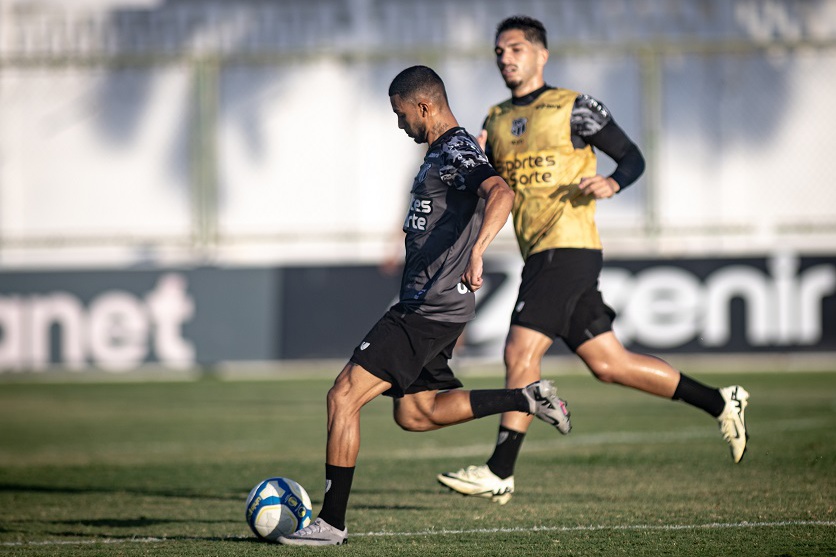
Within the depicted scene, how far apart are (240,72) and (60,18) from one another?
300 cm

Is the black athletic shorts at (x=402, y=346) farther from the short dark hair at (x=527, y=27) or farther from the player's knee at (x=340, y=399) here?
the short dark hair at (x=527, y=27)

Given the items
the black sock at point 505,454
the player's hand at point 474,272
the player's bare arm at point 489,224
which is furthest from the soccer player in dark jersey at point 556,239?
the player's hand at point 474,272

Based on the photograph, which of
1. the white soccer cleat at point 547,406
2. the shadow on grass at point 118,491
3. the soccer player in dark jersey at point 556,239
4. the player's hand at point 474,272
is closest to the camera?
the player's hand at point 474,272

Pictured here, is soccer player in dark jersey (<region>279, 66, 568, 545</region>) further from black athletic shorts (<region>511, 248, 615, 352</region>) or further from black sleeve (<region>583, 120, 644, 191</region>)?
black sleeve (<region>583, 120, 644, 191</region>)

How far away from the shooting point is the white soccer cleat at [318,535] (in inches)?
224

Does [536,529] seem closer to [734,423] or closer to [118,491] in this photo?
[734,423]

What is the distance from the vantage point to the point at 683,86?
21.2m

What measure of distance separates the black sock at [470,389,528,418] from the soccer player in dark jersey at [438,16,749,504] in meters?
0.58

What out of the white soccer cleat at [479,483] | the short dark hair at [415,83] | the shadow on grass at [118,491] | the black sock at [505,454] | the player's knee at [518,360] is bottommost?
the shadow on grass at [118,491]

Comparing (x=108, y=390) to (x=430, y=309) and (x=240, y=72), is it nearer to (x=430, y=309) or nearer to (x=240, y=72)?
(x=240, y=72)

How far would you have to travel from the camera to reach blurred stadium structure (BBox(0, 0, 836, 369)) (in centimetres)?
1894

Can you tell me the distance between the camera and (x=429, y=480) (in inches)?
312

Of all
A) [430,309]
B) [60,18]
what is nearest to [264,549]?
[430,309]

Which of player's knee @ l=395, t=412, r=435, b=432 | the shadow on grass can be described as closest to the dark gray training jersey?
player's knee @ l=395, t=412, r=435, b=432
